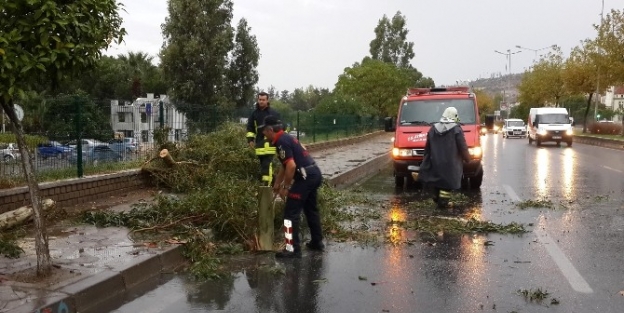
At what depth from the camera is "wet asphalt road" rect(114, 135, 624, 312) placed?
17.4ft

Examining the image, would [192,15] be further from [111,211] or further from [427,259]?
[427,259]

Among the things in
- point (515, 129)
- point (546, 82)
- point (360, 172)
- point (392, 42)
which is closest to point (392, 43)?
point (392, 42)

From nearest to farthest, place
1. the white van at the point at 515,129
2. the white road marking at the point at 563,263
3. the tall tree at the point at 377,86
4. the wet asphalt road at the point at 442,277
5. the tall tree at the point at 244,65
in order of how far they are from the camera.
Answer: the wet asphalt road at the point at 442,277
the white road marking at the point at 563,263
the tall tree at the point at 244,65
the white van at the point at 515,129
the tall tree at the point at 377,86

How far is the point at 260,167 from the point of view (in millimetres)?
11461

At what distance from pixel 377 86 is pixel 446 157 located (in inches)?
1794

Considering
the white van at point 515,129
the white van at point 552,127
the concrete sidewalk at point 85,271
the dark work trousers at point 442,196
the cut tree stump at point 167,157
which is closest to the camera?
the concrete sidewalk at point 85,271

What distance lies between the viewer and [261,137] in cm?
1095

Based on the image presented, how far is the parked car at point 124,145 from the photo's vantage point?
1116 centimetres

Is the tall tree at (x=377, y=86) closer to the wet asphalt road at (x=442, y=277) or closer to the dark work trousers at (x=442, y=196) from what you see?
the dark work trousers at (x=442, y=196)

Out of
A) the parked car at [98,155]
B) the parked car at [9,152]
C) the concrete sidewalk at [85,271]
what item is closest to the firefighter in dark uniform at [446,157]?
the concrete sidewalk at [85,271]

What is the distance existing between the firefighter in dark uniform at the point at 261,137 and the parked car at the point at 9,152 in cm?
390

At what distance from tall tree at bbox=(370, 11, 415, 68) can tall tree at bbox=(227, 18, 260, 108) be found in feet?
98.4

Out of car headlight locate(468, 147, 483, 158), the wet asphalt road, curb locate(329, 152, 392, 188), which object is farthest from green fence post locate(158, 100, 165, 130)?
car headlight locate(468, 147, 483, 158)

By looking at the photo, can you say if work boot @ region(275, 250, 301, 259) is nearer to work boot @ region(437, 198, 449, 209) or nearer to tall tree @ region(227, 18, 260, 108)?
work boot @ region(437, 198, 449, 209)
